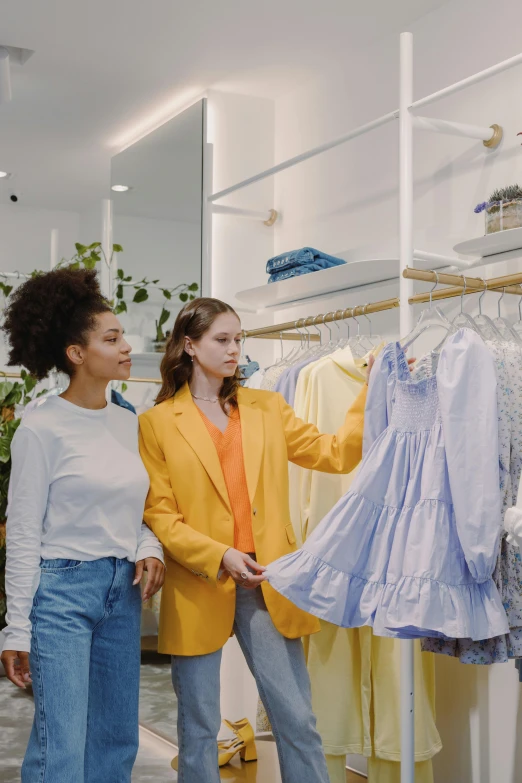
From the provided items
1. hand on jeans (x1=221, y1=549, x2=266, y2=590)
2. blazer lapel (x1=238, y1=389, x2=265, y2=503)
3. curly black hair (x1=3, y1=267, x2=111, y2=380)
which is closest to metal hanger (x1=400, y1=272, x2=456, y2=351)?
blazer lapel (x1=238, y1=389, x2=265, y2=503)

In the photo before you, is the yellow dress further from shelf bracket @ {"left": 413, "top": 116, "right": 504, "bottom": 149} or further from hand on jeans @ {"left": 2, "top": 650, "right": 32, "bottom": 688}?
hand on jeans @ {"left": 2, "top": 650, "right": 32, "bottom": 688}

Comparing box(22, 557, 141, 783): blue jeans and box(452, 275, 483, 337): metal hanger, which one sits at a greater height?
box(452, 275, 483, 337): metal hanger

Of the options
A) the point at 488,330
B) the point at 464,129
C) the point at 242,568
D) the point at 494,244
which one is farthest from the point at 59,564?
the point at 464,129

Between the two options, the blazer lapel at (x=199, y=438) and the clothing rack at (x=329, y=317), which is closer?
the blazer lapel at (x=199, y=438)

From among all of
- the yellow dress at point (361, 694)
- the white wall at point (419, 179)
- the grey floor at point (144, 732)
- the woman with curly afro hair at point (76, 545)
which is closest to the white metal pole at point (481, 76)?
the white wall at point (419, 179)

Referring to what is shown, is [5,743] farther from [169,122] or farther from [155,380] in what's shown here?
[169,122]

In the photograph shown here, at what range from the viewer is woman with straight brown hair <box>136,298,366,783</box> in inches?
89.0

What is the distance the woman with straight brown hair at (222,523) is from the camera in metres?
2.26

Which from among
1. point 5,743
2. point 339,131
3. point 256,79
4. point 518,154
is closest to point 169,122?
point 256,79

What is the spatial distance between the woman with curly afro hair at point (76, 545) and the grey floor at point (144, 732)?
1266mm

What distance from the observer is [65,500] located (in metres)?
2.12

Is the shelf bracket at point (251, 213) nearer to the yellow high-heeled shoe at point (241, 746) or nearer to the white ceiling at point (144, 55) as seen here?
the white ceiling at point (144, 55)

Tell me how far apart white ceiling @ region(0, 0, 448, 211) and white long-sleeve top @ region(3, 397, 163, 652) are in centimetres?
184

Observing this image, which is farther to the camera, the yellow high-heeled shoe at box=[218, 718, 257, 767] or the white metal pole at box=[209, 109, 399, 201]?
the yellow high-heeled shoe at box=[218, 718, 257, 767]
